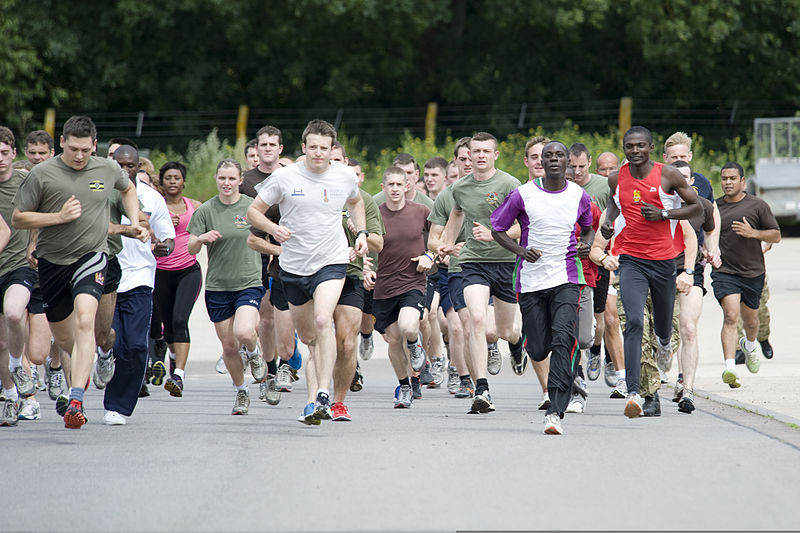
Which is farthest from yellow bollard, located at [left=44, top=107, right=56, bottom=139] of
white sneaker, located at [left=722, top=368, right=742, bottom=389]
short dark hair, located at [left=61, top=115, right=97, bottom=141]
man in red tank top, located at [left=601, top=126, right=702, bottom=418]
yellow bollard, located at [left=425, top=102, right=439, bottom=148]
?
man in red tank top, located at [left=601, top=126, right=702, bottom=418]

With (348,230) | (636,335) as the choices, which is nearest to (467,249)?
(348,230)

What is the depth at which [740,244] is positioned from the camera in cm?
1423

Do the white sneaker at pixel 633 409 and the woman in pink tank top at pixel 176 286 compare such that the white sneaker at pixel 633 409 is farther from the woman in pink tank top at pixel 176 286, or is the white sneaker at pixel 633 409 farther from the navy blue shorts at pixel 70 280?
the woman in pink tank top at pixel 176 286

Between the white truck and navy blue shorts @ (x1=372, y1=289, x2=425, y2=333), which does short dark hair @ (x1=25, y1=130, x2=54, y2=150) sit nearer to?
navy blue shorts @ (x1=372, y1=289, x2=425, y2=333)

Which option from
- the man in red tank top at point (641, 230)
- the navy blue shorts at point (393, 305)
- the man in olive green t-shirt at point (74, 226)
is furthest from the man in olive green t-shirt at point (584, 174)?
the man in olive green t-shirt at point (74, 226)

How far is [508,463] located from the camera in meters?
8.51

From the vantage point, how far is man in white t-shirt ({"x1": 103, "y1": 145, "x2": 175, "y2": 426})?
35.3ft

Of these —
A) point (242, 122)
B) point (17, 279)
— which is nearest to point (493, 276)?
point (17, 279)

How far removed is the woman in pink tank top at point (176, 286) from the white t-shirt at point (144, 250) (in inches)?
52.2

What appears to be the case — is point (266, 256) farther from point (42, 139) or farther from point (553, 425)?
point (553, 425)

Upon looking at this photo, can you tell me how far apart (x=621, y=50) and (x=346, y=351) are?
30.8 metres

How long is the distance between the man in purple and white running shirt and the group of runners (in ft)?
0.05

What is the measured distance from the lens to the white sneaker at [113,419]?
10.6 meters

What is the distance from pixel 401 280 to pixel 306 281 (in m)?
2.34
